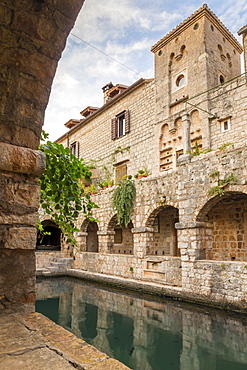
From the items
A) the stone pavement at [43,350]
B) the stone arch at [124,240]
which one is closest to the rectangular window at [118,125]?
the stone arch at [124,240]

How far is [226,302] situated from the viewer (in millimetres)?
6887

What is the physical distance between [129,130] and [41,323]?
13768 millimetres

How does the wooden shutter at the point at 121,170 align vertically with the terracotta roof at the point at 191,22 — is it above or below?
below

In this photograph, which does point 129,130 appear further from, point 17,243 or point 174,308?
point 17,243

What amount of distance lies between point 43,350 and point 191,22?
13768 mm

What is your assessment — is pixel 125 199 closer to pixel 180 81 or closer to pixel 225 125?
pixel 225 125

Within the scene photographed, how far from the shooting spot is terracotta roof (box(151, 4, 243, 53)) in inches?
465

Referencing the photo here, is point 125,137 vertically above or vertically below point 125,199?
above

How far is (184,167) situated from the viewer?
337 inches

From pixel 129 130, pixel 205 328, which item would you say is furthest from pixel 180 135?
pixel 205 328

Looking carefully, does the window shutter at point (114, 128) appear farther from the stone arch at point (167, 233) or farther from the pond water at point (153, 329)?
the pond water at point (153, 329)

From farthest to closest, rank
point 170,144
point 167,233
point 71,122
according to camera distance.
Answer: point 71,122, point 170,144, point 167,233

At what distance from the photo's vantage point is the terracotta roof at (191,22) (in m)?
11.8

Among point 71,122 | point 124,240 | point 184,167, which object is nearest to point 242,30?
point 184,167
